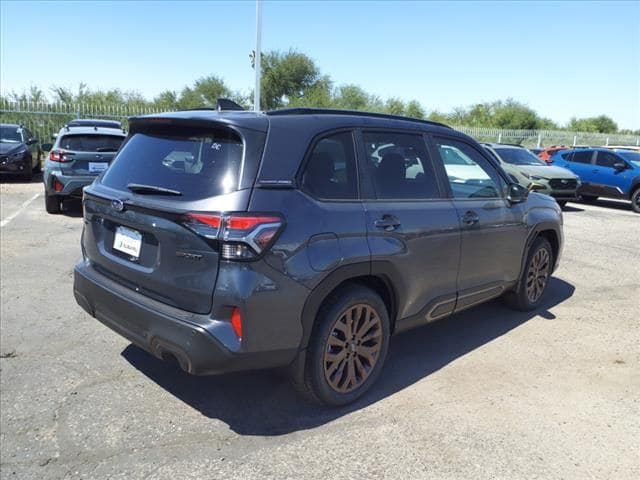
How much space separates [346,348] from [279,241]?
37.9 inches

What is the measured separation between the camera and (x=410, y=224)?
353 centimetres

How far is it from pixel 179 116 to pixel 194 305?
1178 millimetres

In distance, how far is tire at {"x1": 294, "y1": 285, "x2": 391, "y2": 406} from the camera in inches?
123

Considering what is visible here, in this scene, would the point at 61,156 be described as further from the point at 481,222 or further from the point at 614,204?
the point at 614,204

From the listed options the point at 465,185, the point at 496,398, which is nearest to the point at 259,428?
the point at 496,398

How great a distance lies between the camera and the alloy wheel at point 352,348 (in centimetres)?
326

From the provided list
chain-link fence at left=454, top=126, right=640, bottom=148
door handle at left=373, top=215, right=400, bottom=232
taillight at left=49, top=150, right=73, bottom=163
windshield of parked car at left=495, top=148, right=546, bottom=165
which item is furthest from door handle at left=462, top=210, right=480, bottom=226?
chain-link fence at left=454, top=126, right=640, bottom=148

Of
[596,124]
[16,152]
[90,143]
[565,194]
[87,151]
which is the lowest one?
[565,194]

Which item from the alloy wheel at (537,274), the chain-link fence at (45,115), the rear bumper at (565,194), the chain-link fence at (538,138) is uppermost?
the chain-link fence at (538,138)

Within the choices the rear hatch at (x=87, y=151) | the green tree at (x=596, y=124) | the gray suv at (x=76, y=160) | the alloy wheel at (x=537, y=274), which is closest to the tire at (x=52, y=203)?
the gray suv at (x=76, y=160)

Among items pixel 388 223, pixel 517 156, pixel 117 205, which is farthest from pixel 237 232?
pixel 517 156

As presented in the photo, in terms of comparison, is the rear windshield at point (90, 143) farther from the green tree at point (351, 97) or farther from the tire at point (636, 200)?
the green tree at point (351, 97)

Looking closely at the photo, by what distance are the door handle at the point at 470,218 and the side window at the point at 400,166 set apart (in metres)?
0.30

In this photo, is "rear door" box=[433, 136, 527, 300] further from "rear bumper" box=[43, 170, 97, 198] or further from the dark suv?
"rear bumper" box=[43, 170, 97, 198]
